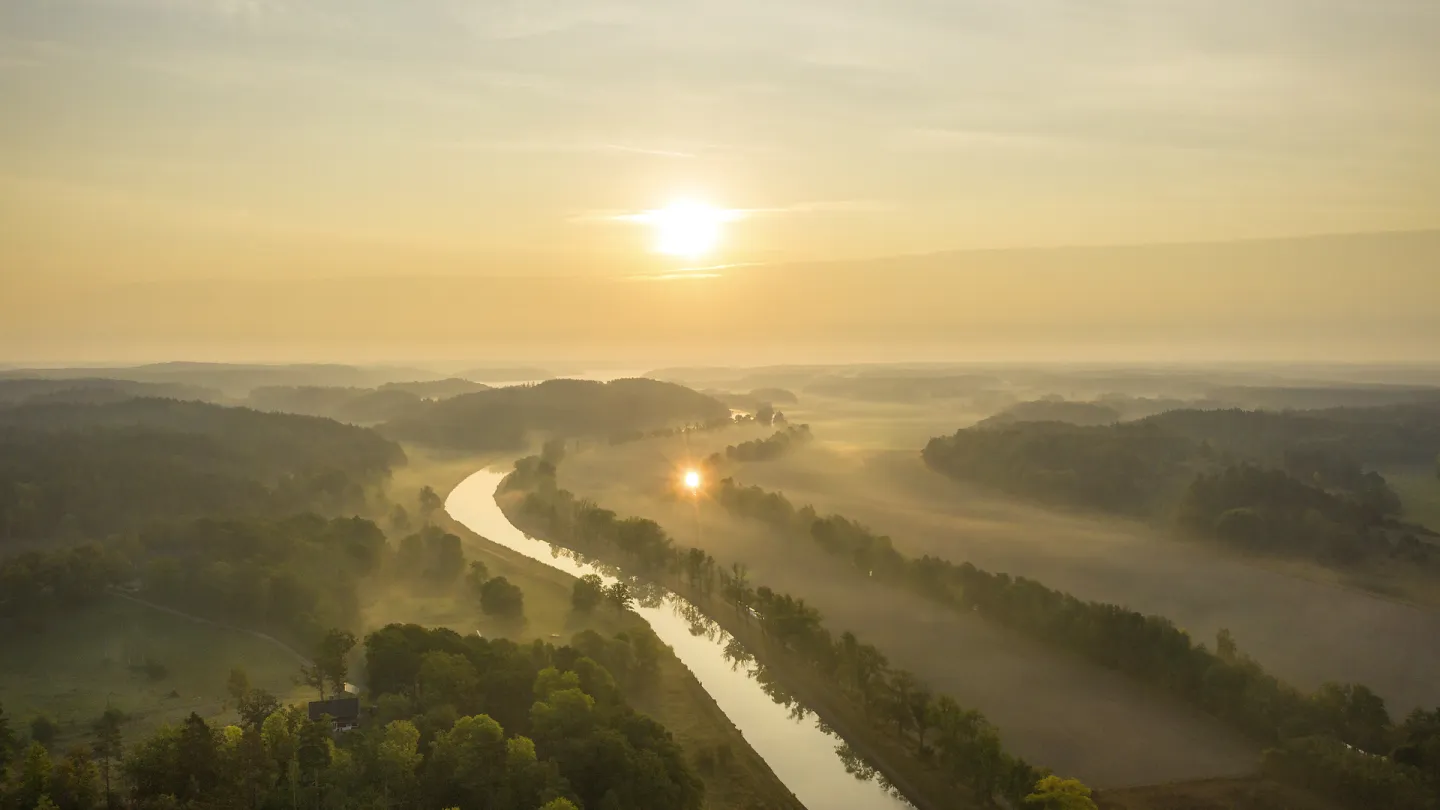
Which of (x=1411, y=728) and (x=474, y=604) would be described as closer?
(x=1411, y=728)

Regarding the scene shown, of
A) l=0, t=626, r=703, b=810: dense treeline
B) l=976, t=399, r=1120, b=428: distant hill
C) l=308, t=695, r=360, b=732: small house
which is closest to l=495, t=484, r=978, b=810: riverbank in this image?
l=0, t=626, r=703, b=810: dense treeline

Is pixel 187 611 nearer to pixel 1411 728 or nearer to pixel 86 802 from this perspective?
pixel 86 802

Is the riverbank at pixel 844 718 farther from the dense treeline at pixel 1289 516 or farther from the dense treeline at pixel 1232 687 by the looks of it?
the dense treeline at pixel 1289 516

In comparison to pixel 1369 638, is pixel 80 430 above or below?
above

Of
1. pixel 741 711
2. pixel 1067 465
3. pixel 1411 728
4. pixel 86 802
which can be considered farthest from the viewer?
pixel 1067 465

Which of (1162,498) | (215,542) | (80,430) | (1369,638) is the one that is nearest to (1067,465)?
(1162,498)

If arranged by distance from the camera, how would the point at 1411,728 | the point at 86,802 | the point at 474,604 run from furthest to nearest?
1. the point at 474,604
2. the point at 1411,728
3. the point at 86,802

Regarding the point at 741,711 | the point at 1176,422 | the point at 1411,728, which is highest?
the point at 1176,422
